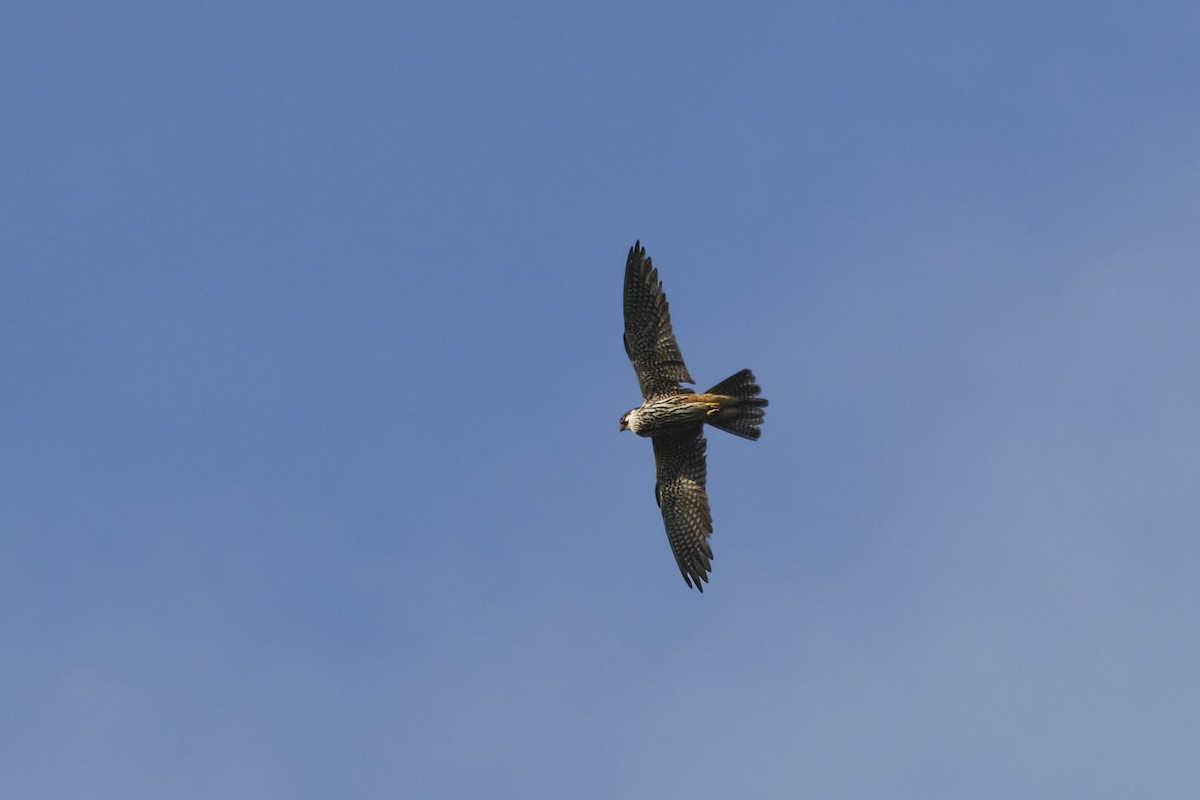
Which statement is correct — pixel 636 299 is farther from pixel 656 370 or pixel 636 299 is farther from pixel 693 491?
pixel 693 491

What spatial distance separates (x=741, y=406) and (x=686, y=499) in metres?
2.39

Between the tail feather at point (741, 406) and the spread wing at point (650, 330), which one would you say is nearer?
the tail feather at point (741, 406)

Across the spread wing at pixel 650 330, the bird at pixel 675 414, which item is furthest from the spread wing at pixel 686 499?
the spread wing at pixel 650 330

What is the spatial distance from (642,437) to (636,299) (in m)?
2.43

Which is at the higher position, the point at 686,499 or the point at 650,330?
the point at 650,330

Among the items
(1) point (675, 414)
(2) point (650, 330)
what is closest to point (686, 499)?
(1) point (675, 414)

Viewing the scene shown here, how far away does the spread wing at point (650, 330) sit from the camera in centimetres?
2855

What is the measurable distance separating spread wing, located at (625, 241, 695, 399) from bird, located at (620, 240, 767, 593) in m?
0.02

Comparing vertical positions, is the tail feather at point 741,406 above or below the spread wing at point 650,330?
below

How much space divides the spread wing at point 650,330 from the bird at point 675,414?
0.06 feet

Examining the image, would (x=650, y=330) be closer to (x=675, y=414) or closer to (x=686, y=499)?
(x=675, y=414)

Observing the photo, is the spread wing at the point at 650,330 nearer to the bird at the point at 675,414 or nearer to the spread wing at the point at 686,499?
the bird at the point at 675,414

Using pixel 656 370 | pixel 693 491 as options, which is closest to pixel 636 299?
pixel 656 370

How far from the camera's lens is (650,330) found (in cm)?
2859
